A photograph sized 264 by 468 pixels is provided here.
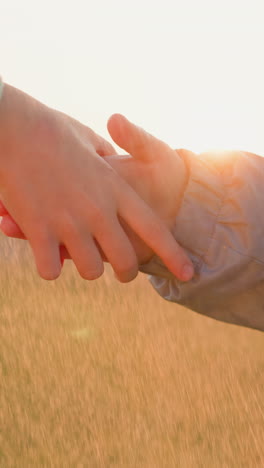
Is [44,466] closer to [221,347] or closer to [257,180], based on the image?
[221,347]

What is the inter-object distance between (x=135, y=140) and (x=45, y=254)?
258 millimetres

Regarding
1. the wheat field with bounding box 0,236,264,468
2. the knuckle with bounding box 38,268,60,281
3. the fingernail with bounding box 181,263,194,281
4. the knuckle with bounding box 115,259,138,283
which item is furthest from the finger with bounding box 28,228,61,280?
the wheat field with bounding box 0,236,264,468

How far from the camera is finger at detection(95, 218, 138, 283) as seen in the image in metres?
0.89

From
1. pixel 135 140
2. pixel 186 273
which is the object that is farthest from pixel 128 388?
pixel 135 140

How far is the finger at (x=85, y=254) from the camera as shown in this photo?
88cm

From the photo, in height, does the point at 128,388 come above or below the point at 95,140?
below

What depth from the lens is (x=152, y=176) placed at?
1013 mm

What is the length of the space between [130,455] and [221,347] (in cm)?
43

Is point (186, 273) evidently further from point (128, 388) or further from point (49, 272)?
point (128, 388)

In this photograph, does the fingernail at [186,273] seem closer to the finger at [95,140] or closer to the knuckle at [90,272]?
the knuckle at [90,272]

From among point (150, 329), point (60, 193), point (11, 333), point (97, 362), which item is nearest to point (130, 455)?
point (97, 362)

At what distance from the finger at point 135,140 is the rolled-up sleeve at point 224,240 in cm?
7

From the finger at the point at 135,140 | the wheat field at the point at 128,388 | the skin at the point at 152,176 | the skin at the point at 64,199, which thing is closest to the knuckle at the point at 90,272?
the skin at the point at 64,199

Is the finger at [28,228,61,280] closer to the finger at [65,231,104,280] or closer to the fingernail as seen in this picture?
the finger at [65,231,104,280]
